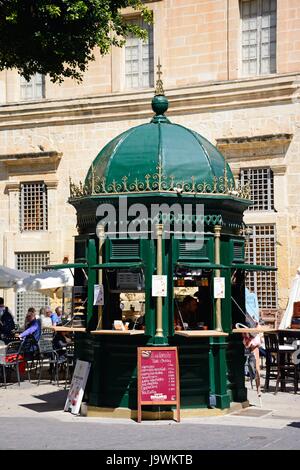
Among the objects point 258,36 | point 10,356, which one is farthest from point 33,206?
point 10,356

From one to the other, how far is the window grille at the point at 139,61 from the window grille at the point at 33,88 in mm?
2875

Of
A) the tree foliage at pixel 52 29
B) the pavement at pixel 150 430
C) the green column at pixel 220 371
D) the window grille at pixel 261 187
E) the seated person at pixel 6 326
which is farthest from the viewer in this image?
the window grille at pixel 261 187

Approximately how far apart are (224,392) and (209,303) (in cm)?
146

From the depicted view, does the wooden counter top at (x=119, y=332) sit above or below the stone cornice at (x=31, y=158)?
below

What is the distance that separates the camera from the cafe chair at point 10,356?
1714 cm

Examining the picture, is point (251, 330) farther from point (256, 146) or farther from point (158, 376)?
point (256, 146)

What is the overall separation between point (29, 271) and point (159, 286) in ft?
52.0

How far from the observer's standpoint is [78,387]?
13359 mm

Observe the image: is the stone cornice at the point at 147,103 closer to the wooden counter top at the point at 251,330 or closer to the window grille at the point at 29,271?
the window grille at the point at 29,271

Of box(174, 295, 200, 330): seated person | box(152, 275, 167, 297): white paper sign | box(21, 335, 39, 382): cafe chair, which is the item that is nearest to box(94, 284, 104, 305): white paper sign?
box(152, 275, 167, 297): white paper sign

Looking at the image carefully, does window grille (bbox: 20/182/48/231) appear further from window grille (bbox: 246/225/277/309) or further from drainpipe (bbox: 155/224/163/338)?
drainpipe (bbox: 155/224/163/338)

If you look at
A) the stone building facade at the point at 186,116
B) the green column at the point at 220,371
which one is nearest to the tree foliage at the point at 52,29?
the green column at the point at 220,371
